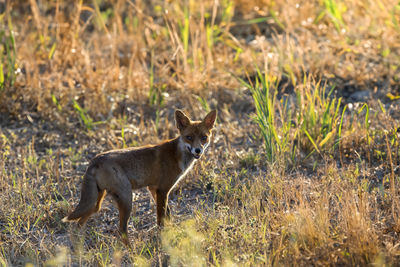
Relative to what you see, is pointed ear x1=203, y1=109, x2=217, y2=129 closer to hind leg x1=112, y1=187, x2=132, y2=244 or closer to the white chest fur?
the white chest fur

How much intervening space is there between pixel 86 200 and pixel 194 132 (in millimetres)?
1428

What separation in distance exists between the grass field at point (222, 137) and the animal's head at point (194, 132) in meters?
0.61

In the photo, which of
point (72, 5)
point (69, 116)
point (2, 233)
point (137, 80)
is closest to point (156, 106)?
point (137, 80)

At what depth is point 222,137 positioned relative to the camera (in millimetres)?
7848

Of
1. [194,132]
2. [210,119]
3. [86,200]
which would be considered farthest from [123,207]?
A: [210,119]

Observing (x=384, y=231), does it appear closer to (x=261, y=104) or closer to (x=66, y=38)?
(x=261, y=104)

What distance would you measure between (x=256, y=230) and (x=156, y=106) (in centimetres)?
388

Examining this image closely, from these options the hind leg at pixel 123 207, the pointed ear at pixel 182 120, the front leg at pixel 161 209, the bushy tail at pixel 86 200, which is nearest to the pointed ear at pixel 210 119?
the pointed ear at pixel 182 120

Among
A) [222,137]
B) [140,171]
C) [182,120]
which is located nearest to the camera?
[140,171]

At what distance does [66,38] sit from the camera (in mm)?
9453

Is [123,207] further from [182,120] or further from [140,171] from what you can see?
[182,120]

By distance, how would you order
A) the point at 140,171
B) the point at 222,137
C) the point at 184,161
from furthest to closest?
1. the point at 222,137
2. the point at 184,161
3. the point at 140,171

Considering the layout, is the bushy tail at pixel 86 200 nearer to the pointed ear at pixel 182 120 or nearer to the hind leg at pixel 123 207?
the hind leg at pixel 123 207

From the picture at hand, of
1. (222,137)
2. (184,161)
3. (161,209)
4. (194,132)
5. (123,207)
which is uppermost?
(194,132)
